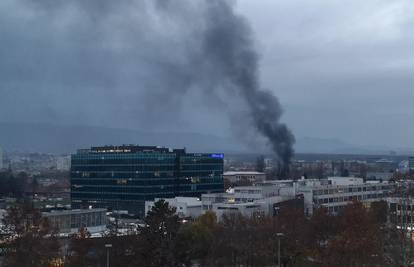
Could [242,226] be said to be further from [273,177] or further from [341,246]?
[273,177]

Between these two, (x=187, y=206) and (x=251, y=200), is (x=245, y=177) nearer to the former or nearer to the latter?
(x=251, y=200)

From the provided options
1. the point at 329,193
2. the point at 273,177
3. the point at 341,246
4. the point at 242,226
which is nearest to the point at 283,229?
the point at 242,226

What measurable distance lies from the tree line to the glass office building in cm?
2468

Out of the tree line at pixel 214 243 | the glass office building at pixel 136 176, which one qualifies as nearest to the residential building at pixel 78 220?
the tree line at pixel 214 243

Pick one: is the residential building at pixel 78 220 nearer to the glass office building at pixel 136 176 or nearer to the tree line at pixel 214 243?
the tree line at pixel 214 243

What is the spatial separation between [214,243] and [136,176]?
1223 inches

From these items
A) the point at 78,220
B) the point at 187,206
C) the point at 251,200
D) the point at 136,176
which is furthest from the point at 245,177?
the point at 78,220

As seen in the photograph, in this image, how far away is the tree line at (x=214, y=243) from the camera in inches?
927

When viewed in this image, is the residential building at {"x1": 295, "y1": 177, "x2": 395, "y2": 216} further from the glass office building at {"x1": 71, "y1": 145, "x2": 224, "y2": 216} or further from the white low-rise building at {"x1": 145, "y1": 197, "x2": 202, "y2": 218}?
the glass office building at {"x1": 71, "y1": 145, "x2": 224, "y2": 216}

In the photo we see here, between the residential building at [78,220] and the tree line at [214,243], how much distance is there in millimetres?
7243

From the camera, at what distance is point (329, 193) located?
192 ft

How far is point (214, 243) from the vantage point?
103 feet

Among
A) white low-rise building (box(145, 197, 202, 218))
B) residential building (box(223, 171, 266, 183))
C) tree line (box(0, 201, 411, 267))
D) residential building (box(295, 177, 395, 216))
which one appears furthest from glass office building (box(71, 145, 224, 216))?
tree line (box(0, 201, 411, 267))

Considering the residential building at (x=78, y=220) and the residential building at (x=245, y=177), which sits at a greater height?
the residential building at (x=245, y=177)
